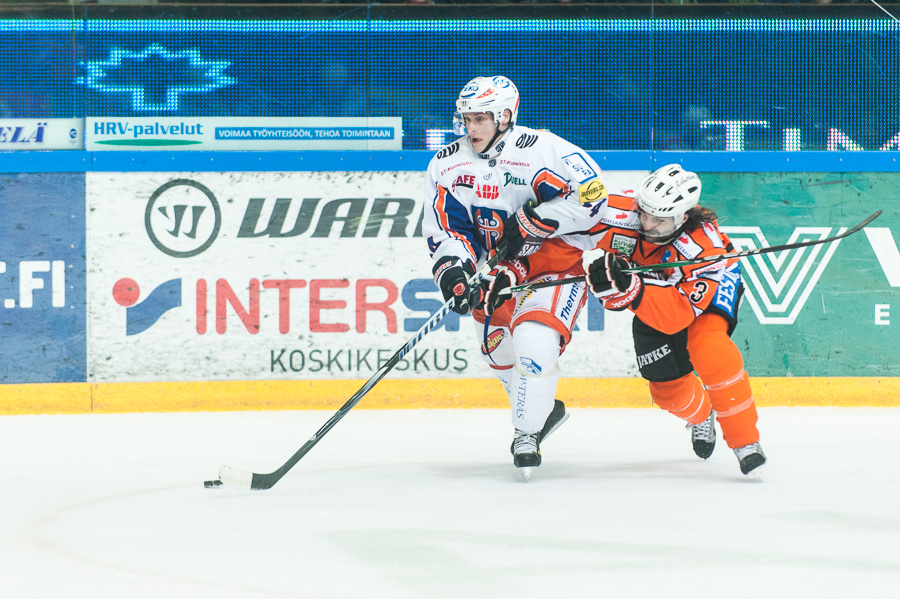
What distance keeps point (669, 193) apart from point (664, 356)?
1.81 feet

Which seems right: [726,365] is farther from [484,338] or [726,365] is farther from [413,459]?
Answer: [413,459]

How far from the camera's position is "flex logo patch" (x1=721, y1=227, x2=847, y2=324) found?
5.33 m

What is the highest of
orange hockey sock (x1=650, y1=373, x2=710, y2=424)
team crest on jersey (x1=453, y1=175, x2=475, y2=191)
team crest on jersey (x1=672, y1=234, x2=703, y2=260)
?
team crest on jersey (x1=453, y1=175, x2=475, y2=191)

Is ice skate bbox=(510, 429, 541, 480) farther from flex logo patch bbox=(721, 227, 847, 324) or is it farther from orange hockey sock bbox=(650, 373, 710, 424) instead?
flex logo patch bbox=(721, 227, 847, 324)

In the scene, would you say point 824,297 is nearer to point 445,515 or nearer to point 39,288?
point 445,515

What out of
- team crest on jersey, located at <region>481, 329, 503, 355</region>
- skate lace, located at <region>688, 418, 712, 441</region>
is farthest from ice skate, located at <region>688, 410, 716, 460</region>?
team crest on jersey, located at <region>481, 329, 503, 355</region>

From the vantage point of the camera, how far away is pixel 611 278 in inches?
133

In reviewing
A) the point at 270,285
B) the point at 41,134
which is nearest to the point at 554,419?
the point at 270,285

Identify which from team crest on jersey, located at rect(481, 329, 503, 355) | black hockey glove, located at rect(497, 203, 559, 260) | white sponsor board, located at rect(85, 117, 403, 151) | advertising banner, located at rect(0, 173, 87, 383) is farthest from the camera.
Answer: white sponsor board, located at rect(85, 117, 403, 151)

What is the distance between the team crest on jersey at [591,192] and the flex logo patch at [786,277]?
194cm

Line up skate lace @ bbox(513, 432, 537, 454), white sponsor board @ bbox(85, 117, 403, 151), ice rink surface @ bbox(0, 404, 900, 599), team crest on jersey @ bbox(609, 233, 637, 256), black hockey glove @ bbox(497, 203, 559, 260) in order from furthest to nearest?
white sponsor board @ bbox(85, 117, 403, 151) → team crest on jersey @ bbox(609, 233, 637, 256) → black hockey glove @ bbox(497, 203, 559, 260) → skate lace @ bbox(513, 432, 537, 454) → ice rink surface @ bbox(0, 404, 900, 599)

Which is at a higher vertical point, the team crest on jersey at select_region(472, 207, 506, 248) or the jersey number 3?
the team crest on jersey at select_region(472, 207, 506, 248)

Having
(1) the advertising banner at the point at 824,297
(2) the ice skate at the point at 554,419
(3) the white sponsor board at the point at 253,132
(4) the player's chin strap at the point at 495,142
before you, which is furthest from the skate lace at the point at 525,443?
(3) the white sponsor board at the point at 253,132

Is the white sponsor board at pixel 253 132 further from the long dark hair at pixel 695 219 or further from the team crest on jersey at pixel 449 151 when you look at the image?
the long dark hair at pixel 695 219
